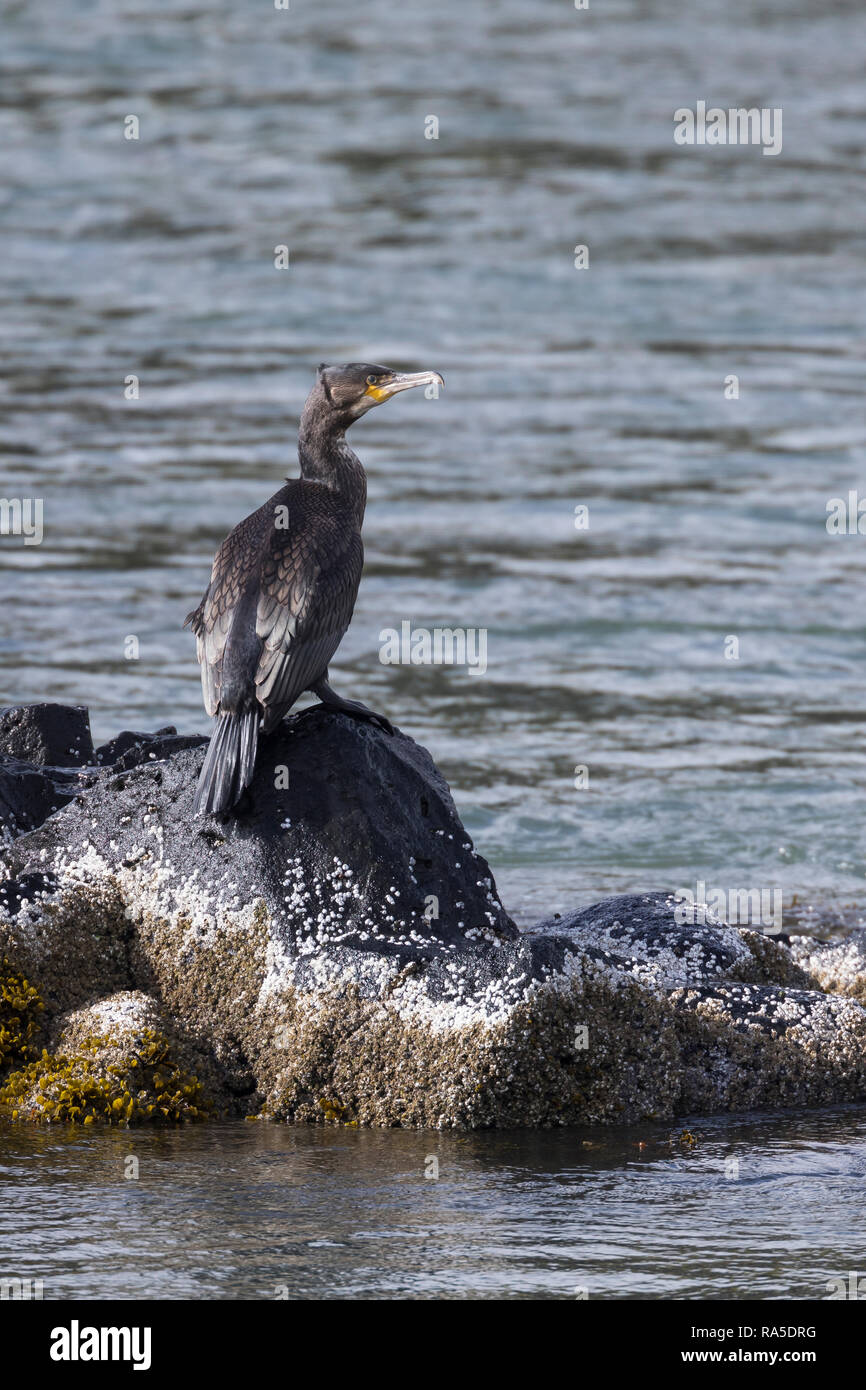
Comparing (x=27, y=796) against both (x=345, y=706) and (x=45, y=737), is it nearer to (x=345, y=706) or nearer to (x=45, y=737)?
(x=45, y=737)

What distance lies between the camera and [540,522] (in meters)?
15.6

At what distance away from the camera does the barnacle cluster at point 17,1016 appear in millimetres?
6062

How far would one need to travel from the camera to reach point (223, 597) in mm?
6305

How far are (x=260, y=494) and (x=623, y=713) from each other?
4963 mm

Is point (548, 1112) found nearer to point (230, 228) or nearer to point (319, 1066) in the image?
point (319, 1066)

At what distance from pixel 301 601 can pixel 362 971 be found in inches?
44.5

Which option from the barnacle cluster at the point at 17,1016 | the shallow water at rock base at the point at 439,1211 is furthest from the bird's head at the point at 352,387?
the shallow water at rock base at the point at 439,1211

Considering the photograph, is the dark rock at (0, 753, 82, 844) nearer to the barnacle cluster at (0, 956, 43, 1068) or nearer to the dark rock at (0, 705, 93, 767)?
the dark rock at (0, 705, 93, 767)


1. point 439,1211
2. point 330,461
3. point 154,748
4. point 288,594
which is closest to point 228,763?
point 288,594

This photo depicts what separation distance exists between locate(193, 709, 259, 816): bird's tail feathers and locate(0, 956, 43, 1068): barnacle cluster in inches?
29.8

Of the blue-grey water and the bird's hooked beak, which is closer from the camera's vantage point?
the bird's hooked beak

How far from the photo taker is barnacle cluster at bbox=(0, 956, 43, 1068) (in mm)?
6062

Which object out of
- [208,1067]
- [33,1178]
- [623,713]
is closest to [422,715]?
[623,713]

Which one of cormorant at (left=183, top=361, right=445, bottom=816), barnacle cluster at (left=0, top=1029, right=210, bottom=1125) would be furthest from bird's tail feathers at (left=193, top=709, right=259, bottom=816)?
barnacle cluster at (left=0, top=1029, right=210, bottom=1125)
